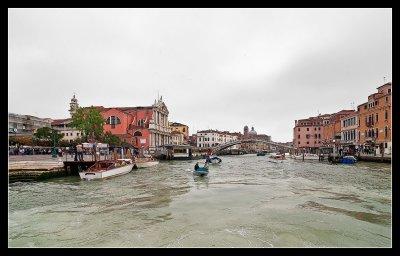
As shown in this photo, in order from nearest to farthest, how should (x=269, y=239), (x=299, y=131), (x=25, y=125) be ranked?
(x=269, y=239), (x=25, y=125), (x=299, y=131)

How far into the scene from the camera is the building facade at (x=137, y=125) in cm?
6700

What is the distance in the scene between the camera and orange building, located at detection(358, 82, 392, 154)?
44.8m

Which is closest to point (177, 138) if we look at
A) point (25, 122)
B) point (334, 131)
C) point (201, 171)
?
point (25, 122)

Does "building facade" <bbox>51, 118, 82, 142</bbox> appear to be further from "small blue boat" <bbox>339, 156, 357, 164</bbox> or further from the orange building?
the orange building

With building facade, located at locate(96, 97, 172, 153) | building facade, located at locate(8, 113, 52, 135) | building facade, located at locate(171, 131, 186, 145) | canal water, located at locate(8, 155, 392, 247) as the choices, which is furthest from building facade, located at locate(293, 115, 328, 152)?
building facade, located at locate(8, 113, 52, 135)

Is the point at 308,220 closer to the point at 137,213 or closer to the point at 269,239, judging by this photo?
the point at 269,239

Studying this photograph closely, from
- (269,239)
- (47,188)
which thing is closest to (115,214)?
(269,239)

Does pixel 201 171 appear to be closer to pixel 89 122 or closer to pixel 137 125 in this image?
pixel 89 122

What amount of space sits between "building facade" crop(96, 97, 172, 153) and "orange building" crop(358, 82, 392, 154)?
40.3 metres

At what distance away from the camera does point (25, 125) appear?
84.8 m

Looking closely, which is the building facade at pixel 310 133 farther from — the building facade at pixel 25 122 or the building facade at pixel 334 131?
the building facade at pixel 25 122

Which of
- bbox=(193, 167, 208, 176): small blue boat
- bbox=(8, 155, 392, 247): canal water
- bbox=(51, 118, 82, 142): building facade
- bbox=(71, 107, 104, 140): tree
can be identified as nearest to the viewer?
bbox=(8, 155, 392, 247): canal water

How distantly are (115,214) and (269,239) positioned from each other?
7.08 metres

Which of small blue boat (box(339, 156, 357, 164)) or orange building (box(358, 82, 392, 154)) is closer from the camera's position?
small blue boat (box(339, 156, 357, 164))
